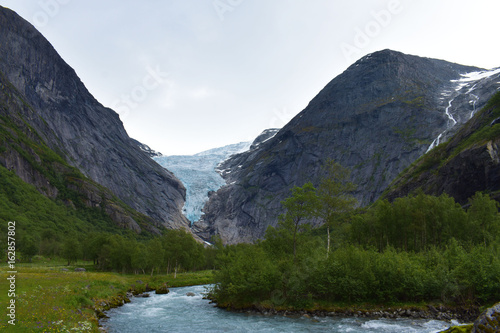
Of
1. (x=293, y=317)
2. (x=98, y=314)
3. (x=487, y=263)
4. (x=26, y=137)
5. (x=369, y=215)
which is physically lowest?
(x=293, y=317)

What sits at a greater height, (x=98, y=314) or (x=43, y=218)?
(x=43, y=218)

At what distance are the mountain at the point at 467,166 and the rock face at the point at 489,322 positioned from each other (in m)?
68.2

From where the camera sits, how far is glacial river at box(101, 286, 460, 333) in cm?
2844

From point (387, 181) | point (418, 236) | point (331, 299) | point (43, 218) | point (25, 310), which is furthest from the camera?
point (387, 181)

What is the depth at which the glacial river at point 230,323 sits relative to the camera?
2844cm

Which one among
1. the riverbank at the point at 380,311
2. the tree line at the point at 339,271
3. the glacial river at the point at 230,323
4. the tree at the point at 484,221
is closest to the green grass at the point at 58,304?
the glacial river at the point at 230,323

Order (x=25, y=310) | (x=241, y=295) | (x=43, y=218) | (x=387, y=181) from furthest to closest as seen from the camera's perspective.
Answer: (x=387, y=181), (x=43, y=218), (x=241, y=295), (x=25, y=310)

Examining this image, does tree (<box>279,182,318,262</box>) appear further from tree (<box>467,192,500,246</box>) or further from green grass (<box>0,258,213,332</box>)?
tree (<box>467,192,500,246</box>)

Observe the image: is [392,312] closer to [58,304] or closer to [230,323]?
[230,323]

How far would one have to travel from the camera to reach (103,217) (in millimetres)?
178875

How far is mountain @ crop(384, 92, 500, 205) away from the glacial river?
175 feet

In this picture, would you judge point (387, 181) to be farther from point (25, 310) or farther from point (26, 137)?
point (26, 137)

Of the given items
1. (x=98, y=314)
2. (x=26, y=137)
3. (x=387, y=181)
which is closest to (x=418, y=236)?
(x=98, y=314)

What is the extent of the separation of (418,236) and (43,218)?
14134 cm
